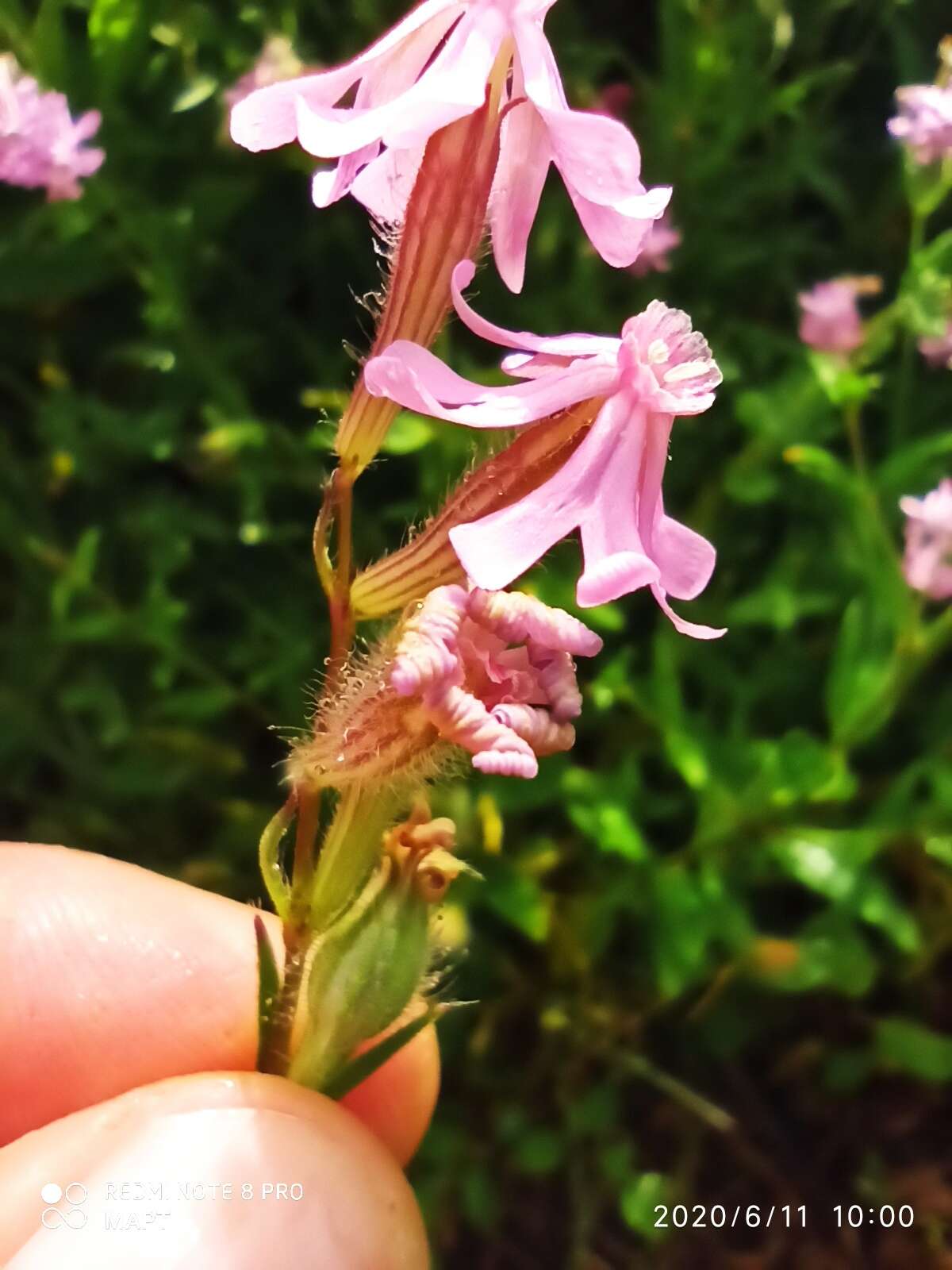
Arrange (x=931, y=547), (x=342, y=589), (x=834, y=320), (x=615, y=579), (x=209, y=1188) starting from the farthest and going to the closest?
(x=834, y=320), (x=931, y=547), (x=209, y=1188), (x=342, y=589), (x=615, y=579)

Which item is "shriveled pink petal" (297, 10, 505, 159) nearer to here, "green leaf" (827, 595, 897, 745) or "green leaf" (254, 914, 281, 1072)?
"green leaf" (254, 914, 281, 1072)

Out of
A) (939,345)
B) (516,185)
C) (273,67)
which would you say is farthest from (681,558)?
(273,67)

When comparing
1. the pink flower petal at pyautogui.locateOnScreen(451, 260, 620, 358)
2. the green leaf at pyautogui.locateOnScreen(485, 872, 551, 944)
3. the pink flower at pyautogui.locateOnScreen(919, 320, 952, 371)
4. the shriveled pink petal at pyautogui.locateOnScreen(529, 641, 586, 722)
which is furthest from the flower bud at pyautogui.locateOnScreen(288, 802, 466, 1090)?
the pink flower at pyautogui.locateOnScreen(919, 320, 952, 371)

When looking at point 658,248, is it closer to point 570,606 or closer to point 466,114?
point 570,606

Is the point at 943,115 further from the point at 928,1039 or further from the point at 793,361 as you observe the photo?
the point at 928,1039

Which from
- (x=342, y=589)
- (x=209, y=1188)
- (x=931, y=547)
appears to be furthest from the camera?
(x=931, y=547)

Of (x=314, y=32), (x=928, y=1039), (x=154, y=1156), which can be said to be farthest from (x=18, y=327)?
(x=928, y=1039)

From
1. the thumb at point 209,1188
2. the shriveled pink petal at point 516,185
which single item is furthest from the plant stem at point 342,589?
the thumb at point 209,1188
